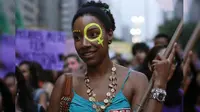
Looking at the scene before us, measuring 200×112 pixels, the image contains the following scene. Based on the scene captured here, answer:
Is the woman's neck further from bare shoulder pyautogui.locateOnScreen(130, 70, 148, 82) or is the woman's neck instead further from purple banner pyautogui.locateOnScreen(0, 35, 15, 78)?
purple banner pyautogui.locateOnScreen(0, 35, 15, 78)

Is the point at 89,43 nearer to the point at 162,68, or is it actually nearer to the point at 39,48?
the point at 162,68

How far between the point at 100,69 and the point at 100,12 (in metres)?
0.36

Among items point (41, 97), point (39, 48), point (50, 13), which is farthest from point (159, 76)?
point (50, 13)

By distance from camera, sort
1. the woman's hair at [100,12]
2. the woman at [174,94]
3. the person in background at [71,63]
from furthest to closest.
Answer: the person in background at [71,63], the woman at [174,94], the woman's hair at [100,12]

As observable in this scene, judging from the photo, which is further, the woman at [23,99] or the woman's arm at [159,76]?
the woman at [23,99]

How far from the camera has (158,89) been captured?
315 centimetres

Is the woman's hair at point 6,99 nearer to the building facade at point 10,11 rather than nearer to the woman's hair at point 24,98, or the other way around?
the building facade at point 10,11

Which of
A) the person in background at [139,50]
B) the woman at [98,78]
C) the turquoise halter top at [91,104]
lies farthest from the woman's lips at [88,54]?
the person in background at [139,50]

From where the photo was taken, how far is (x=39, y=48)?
1048cm

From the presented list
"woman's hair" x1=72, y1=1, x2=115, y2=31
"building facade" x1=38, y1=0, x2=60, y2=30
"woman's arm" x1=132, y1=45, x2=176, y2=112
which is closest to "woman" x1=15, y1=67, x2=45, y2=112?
"woman's hair" x1=72, y1=1, x2=115, y2=31

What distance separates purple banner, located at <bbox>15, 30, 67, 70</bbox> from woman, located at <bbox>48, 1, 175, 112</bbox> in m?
6.49

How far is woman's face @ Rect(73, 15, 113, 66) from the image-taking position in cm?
338

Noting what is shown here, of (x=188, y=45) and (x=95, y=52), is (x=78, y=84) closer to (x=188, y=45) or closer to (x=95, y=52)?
(x=95, y=52)

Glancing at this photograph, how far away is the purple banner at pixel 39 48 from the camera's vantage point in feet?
33.7
